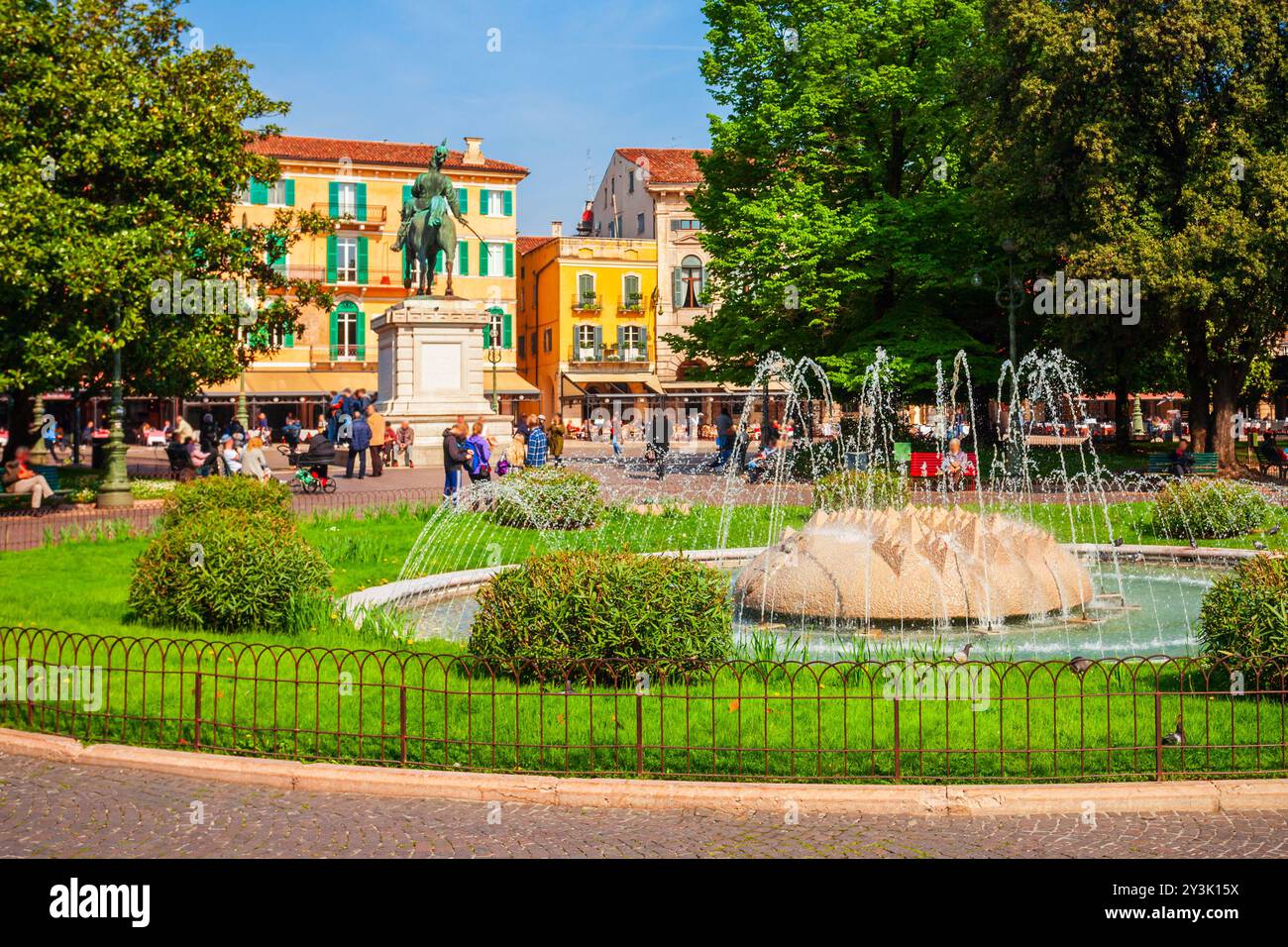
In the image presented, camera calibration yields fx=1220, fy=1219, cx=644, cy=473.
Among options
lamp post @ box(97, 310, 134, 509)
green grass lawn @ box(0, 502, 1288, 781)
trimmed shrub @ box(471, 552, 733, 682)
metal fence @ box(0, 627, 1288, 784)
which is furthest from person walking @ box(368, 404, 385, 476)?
metal fence @ box(0, 627, 1288, 784)

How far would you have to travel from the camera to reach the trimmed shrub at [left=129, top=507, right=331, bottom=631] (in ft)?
35.5

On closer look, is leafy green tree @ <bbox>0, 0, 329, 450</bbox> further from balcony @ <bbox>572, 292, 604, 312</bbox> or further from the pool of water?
balcony @ <bbox>572, 292, 604, 312</bbox>

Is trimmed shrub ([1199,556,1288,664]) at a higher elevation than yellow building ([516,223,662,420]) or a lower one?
lower

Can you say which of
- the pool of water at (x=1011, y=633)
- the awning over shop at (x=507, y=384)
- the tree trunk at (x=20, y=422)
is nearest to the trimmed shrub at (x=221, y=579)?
the pool of water at (x=1011, y=633)

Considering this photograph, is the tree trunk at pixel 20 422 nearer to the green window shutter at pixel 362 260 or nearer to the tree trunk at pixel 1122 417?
the tree trunk at pixel 1122 417

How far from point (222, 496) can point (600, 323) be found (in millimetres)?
50496

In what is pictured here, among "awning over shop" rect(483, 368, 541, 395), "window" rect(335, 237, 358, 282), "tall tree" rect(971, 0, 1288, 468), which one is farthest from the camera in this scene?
"awning over shop" rect(483, 368, 541, 395)

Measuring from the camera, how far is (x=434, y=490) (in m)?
24.8

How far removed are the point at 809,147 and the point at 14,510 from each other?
824 inches

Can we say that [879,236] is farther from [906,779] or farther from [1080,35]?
[906,779]

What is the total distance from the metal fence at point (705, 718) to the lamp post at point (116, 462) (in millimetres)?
14552

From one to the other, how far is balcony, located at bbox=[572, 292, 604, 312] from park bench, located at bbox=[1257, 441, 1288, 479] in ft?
133

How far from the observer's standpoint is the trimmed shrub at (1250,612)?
8.12m

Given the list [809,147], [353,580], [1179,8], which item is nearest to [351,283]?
[809,147]
